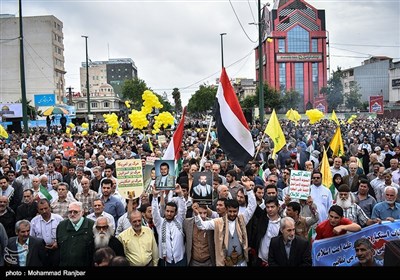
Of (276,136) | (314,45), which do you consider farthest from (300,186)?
(314,45)

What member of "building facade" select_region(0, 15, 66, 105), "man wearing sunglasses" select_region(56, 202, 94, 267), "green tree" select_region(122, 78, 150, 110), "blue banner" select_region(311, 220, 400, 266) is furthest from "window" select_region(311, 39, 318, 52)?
"man wearing sunglasses" select_region(56, 202, 94, 267)

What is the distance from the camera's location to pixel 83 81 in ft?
486

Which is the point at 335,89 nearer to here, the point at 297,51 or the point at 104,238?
the point at 297,51

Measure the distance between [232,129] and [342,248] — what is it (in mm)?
3053

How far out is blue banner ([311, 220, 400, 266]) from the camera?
4.85 metres

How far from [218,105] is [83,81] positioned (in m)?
146

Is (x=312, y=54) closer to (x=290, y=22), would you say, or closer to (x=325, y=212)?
(x=290, y=22)

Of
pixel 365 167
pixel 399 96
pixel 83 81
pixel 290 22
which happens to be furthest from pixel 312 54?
pixel 365 167

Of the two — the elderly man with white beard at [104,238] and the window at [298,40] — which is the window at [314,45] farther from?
the elderly man with white beard at [104,238]

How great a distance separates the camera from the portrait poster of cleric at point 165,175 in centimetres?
602

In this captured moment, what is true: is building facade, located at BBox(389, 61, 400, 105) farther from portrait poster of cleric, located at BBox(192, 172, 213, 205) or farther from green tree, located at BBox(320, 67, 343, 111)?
portrait poster of cleric, located at BBox(192, 172, 213, 205)

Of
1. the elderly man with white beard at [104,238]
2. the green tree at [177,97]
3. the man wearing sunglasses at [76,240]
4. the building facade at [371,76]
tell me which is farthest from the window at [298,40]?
the elderly man with white beard at [104,238]

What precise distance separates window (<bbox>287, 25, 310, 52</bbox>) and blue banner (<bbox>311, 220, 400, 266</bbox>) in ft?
328

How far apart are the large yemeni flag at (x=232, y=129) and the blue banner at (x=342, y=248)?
102 inches
